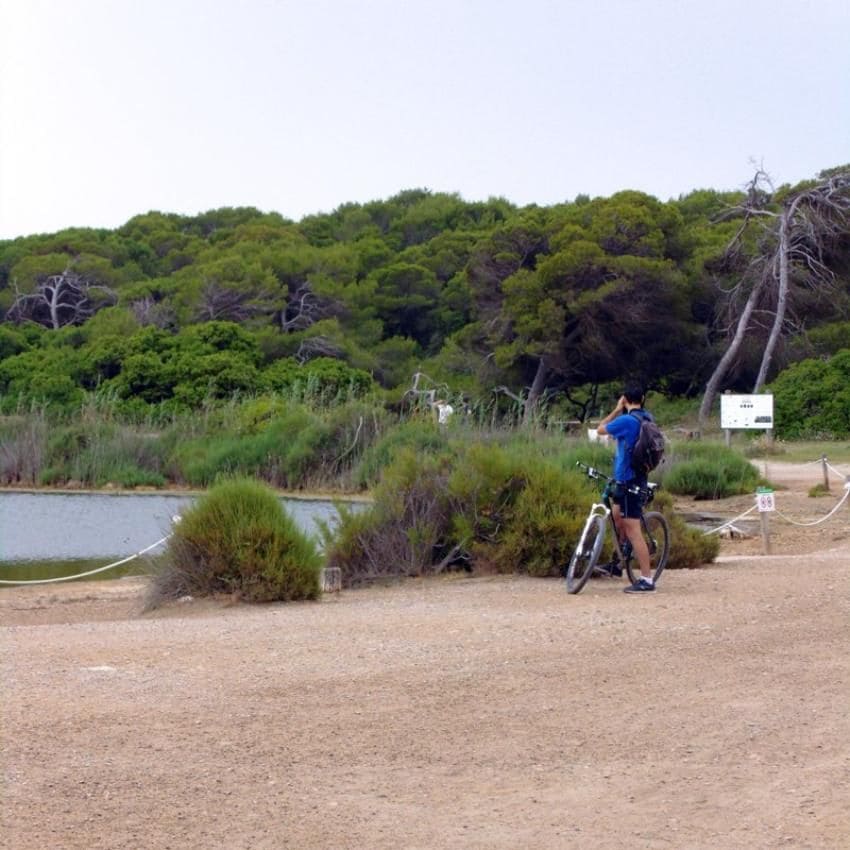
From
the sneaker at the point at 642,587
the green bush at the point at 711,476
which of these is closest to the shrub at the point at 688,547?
the sneaker at the point at 642,587

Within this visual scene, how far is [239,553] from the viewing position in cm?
1401

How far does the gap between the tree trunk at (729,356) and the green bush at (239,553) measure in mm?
30744

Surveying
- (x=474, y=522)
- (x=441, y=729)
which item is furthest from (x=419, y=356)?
(x=441, y=729)

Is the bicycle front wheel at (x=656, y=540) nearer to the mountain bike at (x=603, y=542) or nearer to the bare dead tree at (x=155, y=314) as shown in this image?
the mountain bike at (x=603, y=542)

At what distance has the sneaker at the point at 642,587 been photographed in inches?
497

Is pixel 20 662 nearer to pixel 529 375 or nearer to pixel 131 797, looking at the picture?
pixel 131 797

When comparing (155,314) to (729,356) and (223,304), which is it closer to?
(223,304)

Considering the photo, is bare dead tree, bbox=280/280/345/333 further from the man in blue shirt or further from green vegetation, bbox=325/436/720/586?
the man in blue shirt

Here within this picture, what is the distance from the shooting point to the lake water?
78.6 ft

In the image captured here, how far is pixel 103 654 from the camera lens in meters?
9.55

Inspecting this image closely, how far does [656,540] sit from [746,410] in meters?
19.1

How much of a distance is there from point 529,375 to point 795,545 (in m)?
29.8

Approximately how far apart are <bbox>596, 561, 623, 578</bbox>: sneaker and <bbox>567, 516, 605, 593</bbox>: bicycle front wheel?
63 cm

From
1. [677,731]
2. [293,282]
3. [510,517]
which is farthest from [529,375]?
[677,731]
